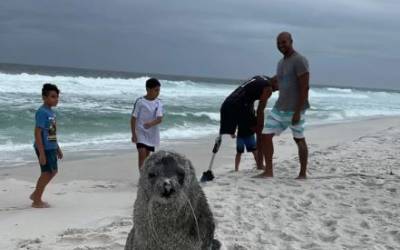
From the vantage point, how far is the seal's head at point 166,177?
7.51ft

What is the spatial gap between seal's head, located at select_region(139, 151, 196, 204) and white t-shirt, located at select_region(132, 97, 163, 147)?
190 inches

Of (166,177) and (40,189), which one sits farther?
(40,189)

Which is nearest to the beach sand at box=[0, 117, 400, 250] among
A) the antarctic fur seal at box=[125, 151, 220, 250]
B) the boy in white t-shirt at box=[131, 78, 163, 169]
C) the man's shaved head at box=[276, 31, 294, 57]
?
the boy in white t-shirt at box=[131, 78, 163, 169]

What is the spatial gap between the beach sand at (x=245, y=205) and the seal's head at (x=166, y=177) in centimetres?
242

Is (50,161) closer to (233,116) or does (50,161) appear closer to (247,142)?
(233,116)

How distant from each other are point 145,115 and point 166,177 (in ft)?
16.3

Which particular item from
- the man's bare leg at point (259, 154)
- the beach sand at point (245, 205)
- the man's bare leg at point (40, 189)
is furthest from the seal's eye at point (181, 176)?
the man's bare leg at point (259, 154)

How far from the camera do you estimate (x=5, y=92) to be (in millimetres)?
26062

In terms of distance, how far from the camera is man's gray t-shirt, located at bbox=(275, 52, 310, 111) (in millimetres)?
7258

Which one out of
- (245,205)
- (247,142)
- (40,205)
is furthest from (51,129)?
(247,142)

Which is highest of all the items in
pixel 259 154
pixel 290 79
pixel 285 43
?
pixel 285 43

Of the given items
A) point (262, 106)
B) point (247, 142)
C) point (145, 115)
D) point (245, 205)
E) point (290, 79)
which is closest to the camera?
point (245, 205)

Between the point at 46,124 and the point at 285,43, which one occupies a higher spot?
the point at 285,43

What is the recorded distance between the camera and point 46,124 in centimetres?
629
